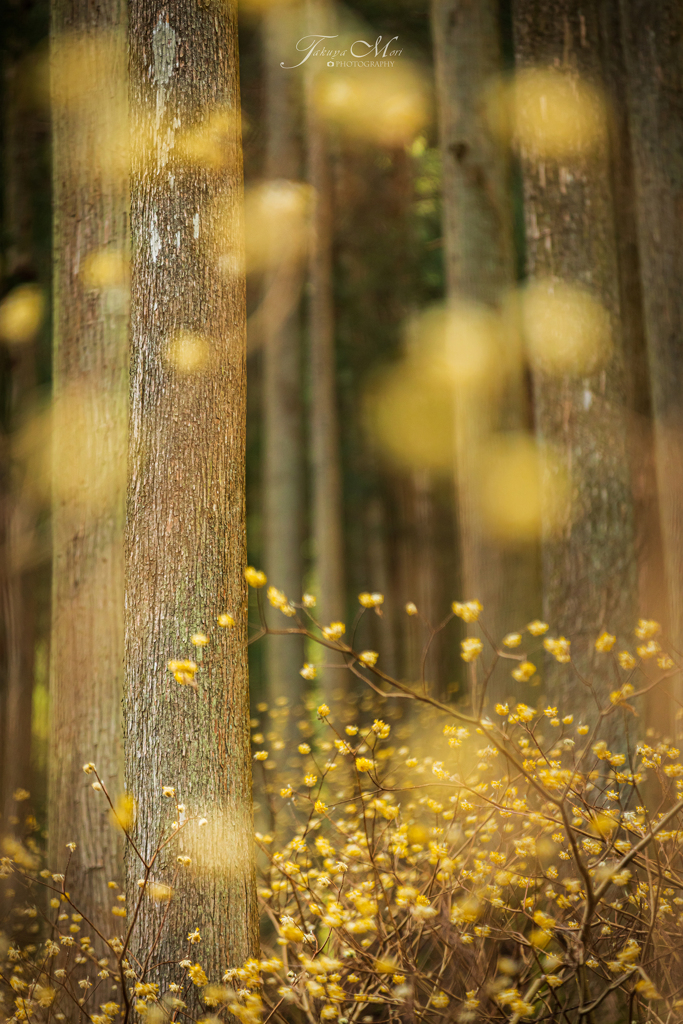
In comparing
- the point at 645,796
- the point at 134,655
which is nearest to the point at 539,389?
the point at 645,796

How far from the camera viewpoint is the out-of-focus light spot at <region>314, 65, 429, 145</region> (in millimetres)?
8305

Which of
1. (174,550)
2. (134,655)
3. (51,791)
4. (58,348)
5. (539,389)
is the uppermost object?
(58,348)

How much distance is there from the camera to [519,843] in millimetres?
2783

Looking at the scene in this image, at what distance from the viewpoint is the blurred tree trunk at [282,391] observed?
8.62m

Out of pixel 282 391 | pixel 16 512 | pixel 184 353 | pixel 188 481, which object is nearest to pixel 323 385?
pixel 282 391

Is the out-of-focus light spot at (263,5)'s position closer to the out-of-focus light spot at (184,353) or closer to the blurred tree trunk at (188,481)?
the blurred tree trunk at (188,481)

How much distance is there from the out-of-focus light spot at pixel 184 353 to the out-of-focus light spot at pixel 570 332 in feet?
9.12

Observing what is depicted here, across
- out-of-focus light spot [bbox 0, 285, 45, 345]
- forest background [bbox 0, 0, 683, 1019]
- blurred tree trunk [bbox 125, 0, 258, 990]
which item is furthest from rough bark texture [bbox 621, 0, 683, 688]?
out-of-focus light spot [bbox 0, 285, 45, 345]

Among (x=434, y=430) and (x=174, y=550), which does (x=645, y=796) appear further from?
(x=434, y=430)

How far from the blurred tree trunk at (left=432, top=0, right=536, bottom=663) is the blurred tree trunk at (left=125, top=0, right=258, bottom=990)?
2.99 m

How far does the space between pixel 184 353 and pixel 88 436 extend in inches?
71.2

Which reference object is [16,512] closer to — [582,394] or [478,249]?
[478,249]

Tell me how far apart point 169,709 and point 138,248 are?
185 centimetres

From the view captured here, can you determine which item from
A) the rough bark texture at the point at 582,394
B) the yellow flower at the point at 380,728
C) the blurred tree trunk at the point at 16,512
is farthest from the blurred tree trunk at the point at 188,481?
the blurred tree trunk at the point at 16,512
